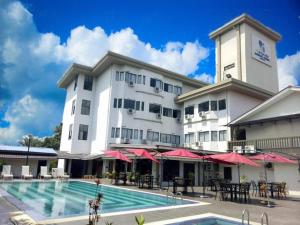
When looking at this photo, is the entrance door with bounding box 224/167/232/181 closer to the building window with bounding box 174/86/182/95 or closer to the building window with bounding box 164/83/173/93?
the building window with bounding box 174/86/182/95

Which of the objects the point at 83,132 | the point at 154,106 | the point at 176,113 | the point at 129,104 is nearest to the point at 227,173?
the point at 176,113

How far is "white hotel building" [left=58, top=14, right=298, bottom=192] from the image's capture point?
2839cm

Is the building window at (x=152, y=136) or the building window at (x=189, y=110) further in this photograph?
the building window at (x=189, y=110)

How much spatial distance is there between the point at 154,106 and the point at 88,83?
987 centimetres

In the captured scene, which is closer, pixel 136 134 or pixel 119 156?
pixel 119 156

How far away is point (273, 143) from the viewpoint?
2236 centimetres

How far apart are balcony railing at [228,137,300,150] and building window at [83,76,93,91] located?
66.2 feet

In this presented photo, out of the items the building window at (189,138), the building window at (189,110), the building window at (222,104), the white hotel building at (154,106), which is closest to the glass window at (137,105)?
the white hotel building at (154,106)

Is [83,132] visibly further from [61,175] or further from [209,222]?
[209,222]

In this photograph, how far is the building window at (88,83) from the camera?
34.2 meters

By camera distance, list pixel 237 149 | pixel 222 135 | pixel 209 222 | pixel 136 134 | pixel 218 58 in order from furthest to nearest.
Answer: pixel 218 58, pixel 136 134, pixel 222 135, pixel 237 149, pixel 209 222

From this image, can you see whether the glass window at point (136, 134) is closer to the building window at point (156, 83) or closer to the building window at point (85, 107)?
the building window at point (156, 83)

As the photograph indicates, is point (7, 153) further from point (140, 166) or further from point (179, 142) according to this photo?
point (179, 142)

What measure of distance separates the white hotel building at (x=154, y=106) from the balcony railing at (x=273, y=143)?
85.0 inches
